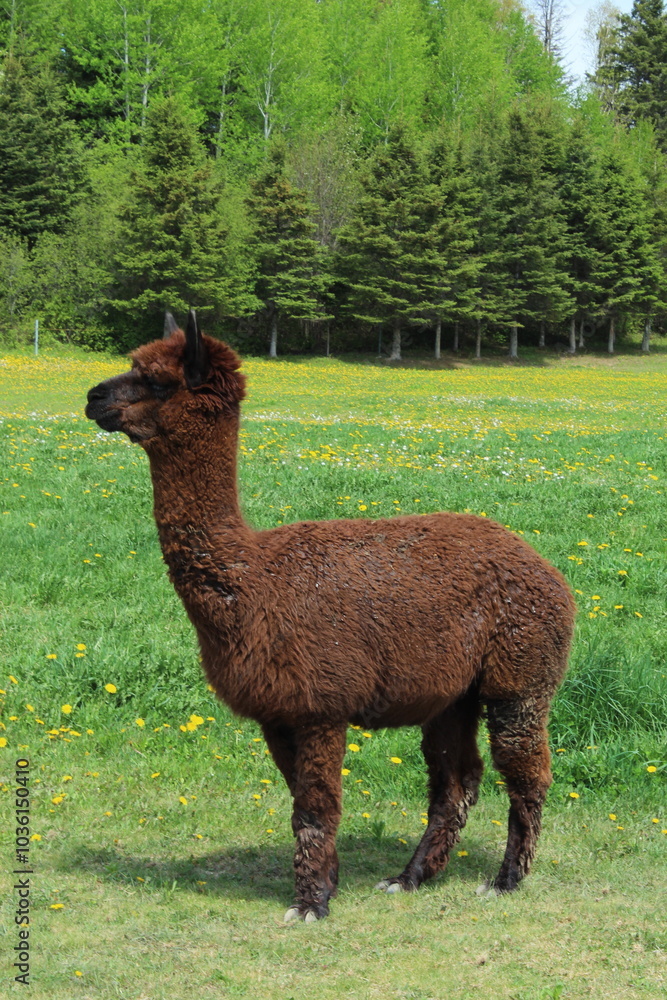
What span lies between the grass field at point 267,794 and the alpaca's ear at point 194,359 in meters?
2.15

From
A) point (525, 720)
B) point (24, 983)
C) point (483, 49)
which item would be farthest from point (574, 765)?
point (483, 49)

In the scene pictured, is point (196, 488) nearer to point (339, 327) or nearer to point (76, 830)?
point (76, 830)

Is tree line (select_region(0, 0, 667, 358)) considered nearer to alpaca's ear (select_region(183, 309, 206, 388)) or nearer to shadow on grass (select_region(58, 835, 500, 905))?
shadow on grass (select_region(58, 835, 500, 905))

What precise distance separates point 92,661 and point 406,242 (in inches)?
1754

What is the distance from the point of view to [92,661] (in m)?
6.55

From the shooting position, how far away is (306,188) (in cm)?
5094

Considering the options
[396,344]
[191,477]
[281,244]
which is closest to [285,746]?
[191,477]

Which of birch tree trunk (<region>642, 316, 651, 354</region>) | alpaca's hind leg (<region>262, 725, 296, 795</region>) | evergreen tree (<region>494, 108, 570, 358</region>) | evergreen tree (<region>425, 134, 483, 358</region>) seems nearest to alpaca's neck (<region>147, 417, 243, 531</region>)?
alpaca's hind leg (<region>262, 725, 296, 795</region>)

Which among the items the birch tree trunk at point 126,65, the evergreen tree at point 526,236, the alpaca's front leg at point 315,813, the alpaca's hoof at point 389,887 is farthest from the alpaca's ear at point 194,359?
the birch tree trunk at point 126,65

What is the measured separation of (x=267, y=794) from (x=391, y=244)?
1751 inches

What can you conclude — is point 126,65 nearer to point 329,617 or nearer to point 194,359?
point 194,359

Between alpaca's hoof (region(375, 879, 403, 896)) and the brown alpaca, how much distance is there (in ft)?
0.07

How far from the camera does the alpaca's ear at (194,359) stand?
392cm

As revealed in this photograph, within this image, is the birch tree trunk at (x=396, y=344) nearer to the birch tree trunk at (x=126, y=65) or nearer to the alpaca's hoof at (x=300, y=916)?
the birch tree trunk at (x=126, y=65)
